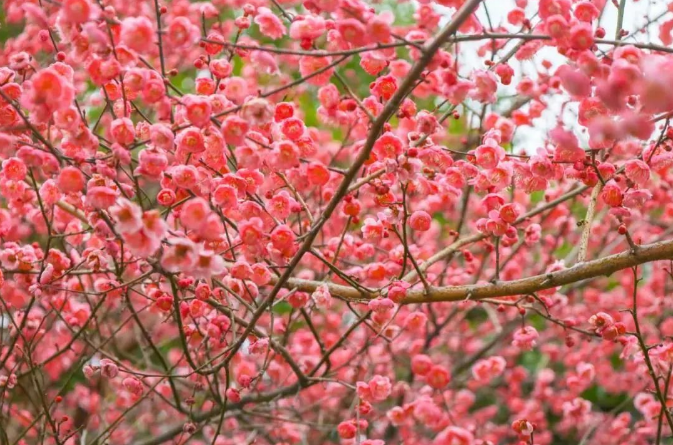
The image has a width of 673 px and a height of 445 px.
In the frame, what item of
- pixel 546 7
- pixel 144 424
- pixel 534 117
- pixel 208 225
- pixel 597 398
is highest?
pixel 534 117

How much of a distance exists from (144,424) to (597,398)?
Result: 3.66 meters

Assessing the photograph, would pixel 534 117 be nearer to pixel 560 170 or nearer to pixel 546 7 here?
pixel 560 170

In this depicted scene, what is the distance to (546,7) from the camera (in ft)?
6.09

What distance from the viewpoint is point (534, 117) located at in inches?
130

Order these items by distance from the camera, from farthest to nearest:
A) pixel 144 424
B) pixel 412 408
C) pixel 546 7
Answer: pixel 144 424, pixel 412 408, pixel 546 7

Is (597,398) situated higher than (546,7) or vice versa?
(597,398)

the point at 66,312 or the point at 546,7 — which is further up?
the point at 546,7

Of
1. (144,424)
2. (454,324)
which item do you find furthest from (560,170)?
(144,424)

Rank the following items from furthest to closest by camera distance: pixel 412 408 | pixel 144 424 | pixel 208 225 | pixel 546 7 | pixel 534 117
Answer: pixel 144 424 → pixel 534 117 → pixel 412 408 → pixel 546 7 → pixel 208 225

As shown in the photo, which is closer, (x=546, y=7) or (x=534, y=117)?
(x=546, y=7)

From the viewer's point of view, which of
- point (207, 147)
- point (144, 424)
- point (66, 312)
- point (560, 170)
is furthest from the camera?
point (144, 424)

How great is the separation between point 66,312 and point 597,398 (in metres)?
4.38

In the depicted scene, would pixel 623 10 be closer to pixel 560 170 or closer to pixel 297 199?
pixel 560 170

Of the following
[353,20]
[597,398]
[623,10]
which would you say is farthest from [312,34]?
[597,398]
